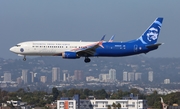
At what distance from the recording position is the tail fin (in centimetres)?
8600

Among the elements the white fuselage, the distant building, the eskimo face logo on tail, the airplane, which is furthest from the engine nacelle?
the distant building

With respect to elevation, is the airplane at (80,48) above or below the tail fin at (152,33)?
below

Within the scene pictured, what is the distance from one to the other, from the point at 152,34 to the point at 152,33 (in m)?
0.35

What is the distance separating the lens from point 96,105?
14262cm

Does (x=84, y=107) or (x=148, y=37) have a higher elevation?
(x=148, y=37)

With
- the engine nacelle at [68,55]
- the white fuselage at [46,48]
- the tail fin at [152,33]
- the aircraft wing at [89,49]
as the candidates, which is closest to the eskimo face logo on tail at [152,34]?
the tail fin at [152,33]

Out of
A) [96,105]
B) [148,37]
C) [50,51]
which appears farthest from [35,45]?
[96,105]

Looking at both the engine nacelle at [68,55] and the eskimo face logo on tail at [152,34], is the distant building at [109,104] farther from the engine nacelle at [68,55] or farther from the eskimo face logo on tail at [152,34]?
the engine nacelle at [68,55]

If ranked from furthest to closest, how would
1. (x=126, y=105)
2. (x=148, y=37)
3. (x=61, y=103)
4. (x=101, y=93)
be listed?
1. (x=101, y=93)
2. (x=126, y=105)
3. (x=61, y=103)
4. (x=148, y=37)

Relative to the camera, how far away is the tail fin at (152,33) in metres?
86.0

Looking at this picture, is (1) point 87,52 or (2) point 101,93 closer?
(1) point 87,52

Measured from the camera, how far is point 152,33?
289 feet

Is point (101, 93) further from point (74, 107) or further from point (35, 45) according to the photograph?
point (35, 45)

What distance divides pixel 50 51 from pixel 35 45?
225 cm
